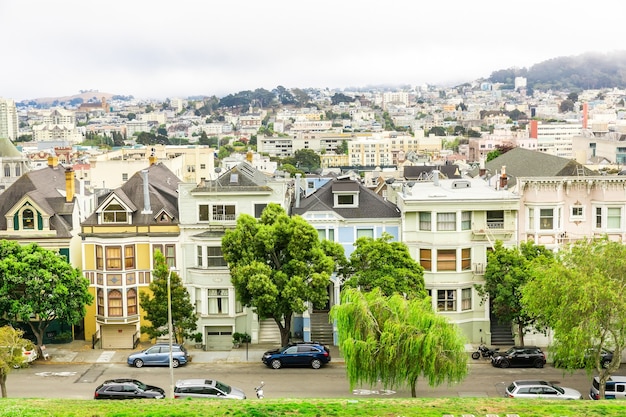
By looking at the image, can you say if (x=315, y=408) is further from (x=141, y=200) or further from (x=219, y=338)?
(x=141, y=200)

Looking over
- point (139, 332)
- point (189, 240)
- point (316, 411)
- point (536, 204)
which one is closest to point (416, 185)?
point (536, 204)

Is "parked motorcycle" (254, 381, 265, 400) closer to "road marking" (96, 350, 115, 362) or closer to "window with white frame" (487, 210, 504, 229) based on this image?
"road marking" (96, 350, 115, 362)

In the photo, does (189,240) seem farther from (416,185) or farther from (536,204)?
(536,204)

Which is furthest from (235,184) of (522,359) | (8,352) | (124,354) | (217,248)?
(522,359)

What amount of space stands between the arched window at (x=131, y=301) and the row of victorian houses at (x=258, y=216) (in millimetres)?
62

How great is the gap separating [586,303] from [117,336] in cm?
2789

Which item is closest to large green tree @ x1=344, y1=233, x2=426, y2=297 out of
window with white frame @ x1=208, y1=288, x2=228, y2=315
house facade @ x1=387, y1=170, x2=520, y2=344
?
house facade @ x1=387, y1=170, x2=520, y2=344

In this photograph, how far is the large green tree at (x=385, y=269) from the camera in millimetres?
47906

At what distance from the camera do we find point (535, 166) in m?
64.0

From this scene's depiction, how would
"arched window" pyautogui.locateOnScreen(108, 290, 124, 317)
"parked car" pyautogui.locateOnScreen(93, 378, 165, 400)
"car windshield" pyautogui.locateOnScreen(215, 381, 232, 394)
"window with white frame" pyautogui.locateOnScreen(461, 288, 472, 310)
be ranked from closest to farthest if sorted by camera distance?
1. "parked car" pyautogui.locateOnScreen(93, 378, 165, 400)
2. "car windshield" pyautogui.locateOnScreen(215, 381, 232, 394)
3. "window with white frame" pyautogui.locateOnScreen(461, 288, 472, 310)
4. "arched window" pyautogui.locateOnScreen(108, 290, 124, 317)

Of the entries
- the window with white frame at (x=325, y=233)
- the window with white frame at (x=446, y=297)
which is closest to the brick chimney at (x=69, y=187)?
the window with white frame at (x=325, y=233)

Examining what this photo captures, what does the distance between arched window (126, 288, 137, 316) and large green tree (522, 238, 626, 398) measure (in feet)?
79.1

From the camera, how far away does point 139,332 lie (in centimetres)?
5447

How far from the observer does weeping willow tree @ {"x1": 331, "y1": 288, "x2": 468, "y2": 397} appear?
3856 cm
